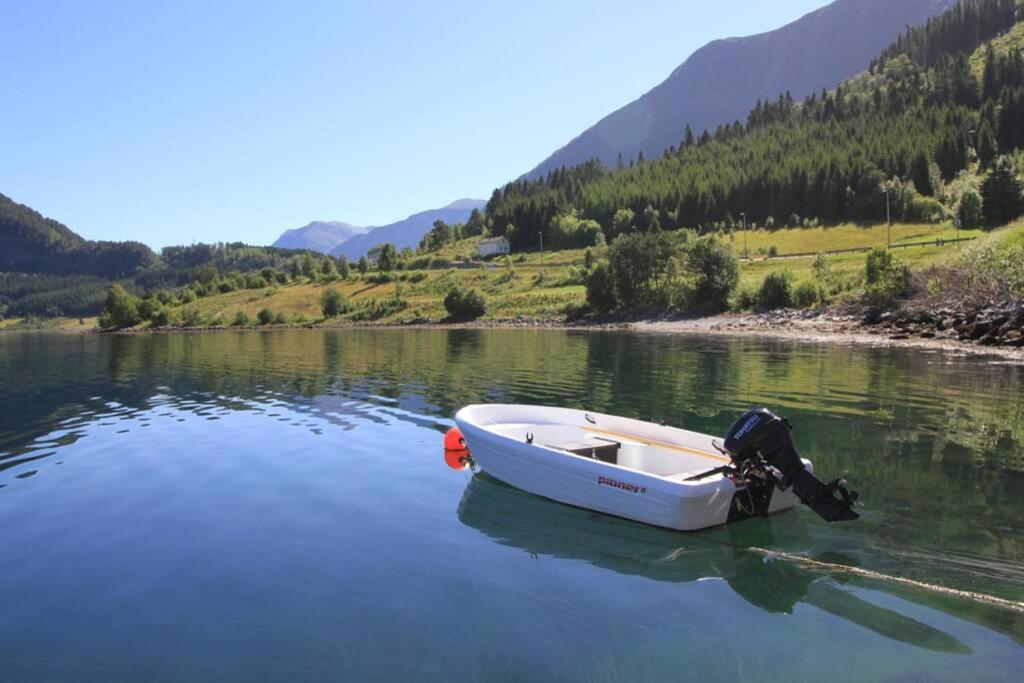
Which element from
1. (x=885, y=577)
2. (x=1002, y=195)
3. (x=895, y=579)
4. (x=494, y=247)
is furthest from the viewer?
(x=494, y=247)

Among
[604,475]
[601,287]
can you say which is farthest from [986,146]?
[604,475]

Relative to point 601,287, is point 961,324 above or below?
below

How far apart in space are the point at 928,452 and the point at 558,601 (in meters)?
13.6

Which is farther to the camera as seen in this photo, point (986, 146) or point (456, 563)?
point (986, 146)

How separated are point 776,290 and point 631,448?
230ft

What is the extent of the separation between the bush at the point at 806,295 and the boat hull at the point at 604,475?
213 ft

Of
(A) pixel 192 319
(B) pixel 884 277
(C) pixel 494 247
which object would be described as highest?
(C) pixel 494 247

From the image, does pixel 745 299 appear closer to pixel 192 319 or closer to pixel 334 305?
pixel 334 305

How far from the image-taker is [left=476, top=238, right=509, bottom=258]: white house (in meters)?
188

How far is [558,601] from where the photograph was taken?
10766 millimetres

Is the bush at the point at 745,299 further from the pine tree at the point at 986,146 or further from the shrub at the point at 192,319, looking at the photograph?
the shrub at the point at 192,319

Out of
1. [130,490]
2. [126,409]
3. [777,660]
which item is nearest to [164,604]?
[130,490]

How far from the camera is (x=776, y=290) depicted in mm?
80000

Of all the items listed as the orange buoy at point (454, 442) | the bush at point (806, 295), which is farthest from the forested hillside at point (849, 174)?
the orange buoy at point (454, 442)
